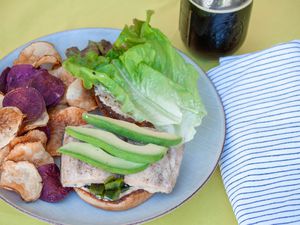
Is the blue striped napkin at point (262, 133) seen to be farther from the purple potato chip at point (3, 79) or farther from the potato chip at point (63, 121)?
the purple potato chip at point (3, 79)

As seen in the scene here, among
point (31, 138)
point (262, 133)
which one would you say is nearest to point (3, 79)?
point (31, 138)

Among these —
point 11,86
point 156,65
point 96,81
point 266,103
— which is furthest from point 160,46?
point 11,86

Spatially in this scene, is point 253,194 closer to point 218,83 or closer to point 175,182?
point 175,182

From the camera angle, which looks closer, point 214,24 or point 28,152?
point 28,152

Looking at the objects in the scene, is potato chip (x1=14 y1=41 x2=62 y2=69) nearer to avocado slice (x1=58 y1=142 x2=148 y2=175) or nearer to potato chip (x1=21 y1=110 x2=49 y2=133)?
potato chip (x1=21 y1=110 x2=49 y2=133)

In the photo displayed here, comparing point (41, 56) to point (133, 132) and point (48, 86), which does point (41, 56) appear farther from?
point (133, 132)

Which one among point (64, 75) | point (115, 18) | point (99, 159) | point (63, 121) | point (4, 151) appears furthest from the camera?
point (115, 18)
